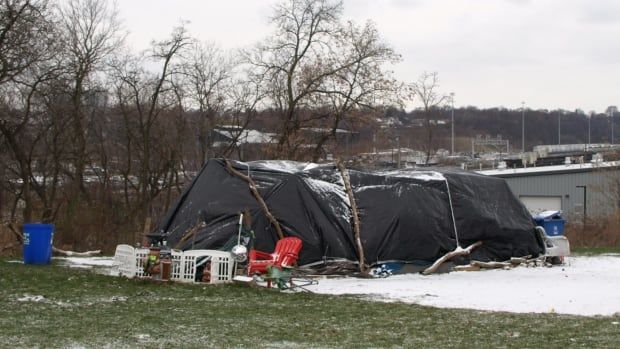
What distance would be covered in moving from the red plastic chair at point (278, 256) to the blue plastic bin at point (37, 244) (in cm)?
446

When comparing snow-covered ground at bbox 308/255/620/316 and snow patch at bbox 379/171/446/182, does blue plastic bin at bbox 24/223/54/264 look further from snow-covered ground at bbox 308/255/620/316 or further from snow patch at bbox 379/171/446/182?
snow patch at bbox 379/171/446/182

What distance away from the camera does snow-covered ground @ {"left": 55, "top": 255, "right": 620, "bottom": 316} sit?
998 cm

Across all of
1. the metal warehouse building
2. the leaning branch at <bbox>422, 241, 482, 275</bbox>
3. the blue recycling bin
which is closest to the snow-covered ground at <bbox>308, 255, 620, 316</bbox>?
the leaning branch at <bbox>422, 241, 482, 275</bbox>

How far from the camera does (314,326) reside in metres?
7.84

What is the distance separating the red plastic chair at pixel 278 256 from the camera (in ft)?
40.5

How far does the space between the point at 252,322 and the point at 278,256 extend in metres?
4.81

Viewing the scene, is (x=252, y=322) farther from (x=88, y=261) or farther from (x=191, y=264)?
(x=88, y=261)

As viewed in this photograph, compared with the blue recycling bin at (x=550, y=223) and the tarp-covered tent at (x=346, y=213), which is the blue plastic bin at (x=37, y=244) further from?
the blue recycling bin at (x=550, y=223)

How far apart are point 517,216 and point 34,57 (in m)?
15.0

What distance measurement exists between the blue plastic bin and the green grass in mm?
3612

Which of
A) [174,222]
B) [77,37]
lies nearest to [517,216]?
[174,222]

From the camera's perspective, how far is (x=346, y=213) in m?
14.1

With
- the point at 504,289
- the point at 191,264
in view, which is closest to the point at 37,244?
the point at 191,264

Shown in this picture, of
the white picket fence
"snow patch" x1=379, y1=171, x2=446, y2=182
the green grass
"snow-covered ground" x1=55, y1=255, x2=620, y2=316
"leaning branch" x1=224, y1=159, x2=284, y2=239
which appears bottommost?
"snow-covered ground" x1=55, y1=255, x2=620, y2=316
